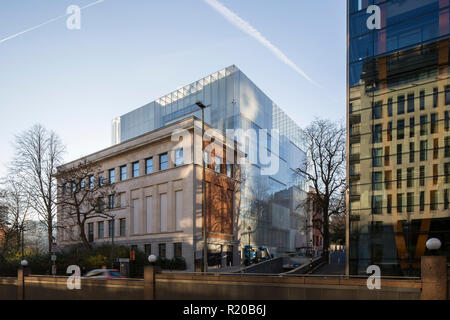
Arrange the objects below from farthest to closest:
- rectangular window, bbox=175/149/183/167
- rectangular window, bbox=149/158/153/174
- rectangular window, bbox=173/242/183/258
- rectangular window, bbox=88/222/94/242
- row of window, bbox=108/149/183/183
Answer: rectangular window, bbox=88/222/94/242, rectangular window, bbox=149/158/153/174, row of window, bbox=108/149/183/183, rectangular window, bbox=175/149/183/167, rectangular window, bbox=173/242/183/258

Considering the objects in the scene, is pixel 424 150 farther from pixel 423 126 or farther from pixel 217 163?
pixel 217 163

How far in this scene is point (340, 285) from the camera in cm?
1379

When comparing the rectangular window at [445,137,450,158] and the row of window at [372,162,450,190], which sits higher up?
the rectangular window at [445,137,450,158]

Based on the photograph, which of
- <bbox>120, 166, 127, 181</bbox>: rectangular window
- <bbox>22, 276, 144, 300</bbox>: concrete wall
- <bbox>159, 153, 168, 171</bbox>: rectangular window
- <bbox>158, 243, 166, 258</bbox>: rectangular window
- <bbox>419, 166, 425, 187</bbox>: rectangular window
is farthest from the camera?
<bbox>120, 166, 127, 181</bbox>: rectangular window

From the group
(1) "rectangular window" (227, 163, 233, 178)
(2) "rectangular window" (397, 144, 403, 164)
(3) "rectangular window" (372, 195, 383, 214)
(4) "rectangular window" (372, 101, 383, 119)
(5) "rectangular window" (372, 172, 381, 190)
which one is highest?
(4) "rectangular window" (372, 101, 383, 119)

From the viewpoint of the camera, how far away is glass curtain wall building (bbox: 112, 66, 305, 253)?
55031 mm

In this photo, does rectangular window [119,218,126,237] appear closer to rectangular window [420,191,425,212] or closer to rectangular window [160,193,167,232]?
rectangular window [160,193,167,232]

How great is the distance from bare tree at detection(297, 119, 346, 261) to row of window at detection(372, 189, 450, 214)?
55.1 feet

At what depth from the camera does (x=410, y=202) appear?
76.2 feet

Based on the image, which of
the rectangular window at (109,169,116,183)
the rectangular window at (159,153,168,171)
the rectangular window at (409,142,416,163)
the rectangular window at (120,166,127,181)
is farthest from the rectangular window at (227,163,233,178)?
the rectangular window at (409,142,416,163)

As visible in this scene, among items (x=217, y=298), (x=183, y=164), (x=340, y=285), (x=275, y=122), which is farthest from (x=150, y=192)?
(x=340, y=285)

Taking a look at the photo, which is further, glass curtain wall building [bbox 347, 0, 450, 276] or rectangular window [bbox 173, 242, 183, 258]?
rectangular window [bbox 173, 242, 183, 258]

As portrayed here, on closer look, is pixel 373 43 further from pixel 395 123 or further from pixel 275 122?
pixel 275 122

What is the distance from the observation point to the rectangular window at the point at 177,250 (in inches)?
1777
